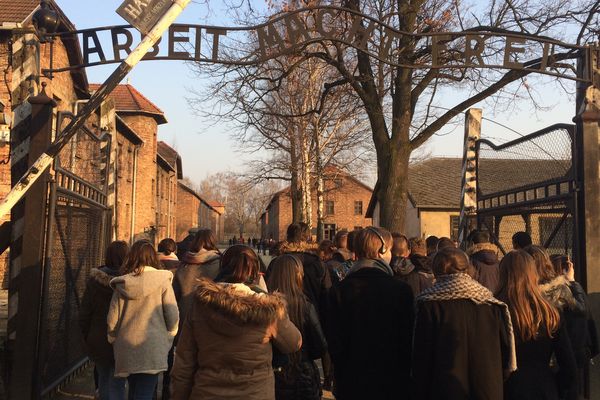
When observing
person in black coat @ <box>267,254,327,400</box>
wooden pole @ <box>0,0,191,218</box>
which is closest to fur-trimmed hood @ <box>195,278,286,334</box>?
person in black coat @ <box>267,254,327,400</box>

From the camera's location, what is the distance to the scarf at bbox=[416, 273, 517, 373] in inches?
150

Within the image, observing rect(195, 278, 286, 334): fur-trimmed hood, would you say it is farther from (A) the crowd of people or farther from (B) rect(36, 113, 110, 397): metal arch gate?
(B) rect(36, 113, 110, 397): metal arch gate

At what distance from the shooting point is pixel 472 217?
11641 millimetres

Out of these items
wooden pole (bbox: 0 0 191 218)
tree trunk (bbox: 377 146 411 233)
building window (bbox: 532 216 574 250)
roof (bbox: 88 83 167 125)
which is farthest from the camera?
roof (bbox: 88 83 167 125)

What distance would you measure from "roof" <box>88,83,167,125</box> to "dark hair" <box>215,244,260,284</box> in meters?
32.9

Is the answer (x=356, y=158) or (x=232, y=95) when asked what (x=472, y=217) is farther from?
(x=356, y=158)

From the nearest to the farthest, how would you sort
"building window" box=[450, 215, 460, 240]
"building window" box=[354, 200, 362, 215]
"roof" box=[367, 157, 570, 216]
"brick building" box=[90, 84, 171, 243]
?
"roof" box=[367, 157, 570, 216]
"building window" box=[450, 215, 460, 240]
"brick building" box=[90, 84, 171, 243]
"building window" box=[354, 200, 362, 215]

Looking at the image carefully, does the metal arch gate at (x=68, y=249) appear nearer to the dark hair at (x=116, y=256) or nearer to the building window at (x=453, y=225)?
the dark hair at (x=116, y=256)

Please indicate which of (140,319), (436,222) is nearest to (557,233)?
(140,319)

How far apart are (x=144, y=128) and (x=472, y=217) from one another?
27320mm

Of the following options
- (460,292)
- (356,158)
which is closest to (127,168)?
(356,158)

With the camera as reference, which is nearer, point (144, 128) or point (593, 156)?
point (593, 156)

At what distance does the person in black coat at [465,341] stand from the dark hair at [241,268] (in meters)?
1.20

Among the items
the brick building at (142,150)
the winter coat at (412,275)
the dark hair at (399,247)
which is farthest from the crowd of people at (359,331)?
the brick building at (142,150)
